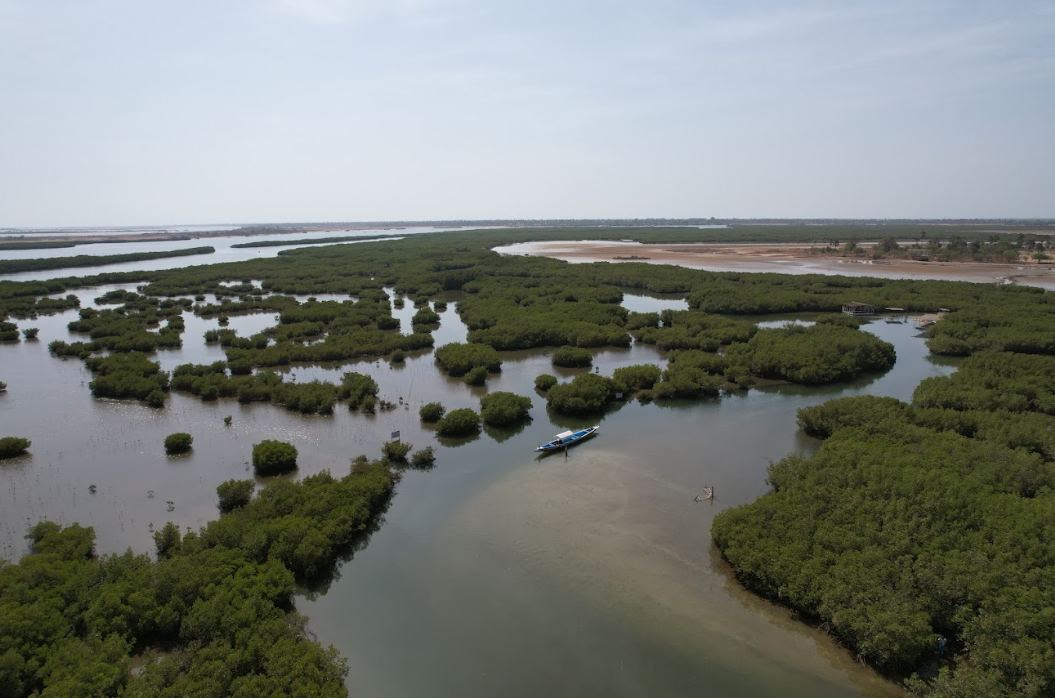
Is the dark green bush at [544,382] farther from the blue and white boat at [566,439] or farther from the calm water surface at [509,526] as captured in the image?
the blue and white boat at [566,439]

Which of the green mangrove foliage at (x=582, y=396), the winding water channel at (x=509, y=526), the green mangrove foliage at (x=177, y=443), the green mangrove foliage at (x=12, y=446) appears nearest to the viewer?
the winding water channel at (x=509, y=526)

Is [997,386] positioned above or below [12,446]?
above

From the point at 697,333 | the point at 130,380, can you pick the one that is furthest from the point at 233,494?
the point at 697,333

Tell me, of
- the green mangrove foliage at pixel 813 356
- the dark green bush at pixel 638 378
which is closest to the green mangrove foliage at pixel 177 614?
the dark green bush at pixel 638 378

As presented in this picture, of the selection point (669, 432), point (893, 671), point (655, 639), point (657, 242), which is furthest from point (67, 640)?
point (657, 242)

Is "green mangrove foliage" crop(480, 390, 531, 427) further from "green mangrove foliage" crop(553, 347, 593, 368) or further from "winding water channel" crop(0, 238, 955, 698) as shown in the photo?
"green mangrove foliage" crop(553, 347, 593, 368)

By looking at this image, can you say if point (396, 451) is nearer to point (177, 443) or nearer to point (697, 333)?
point (177, 443)
